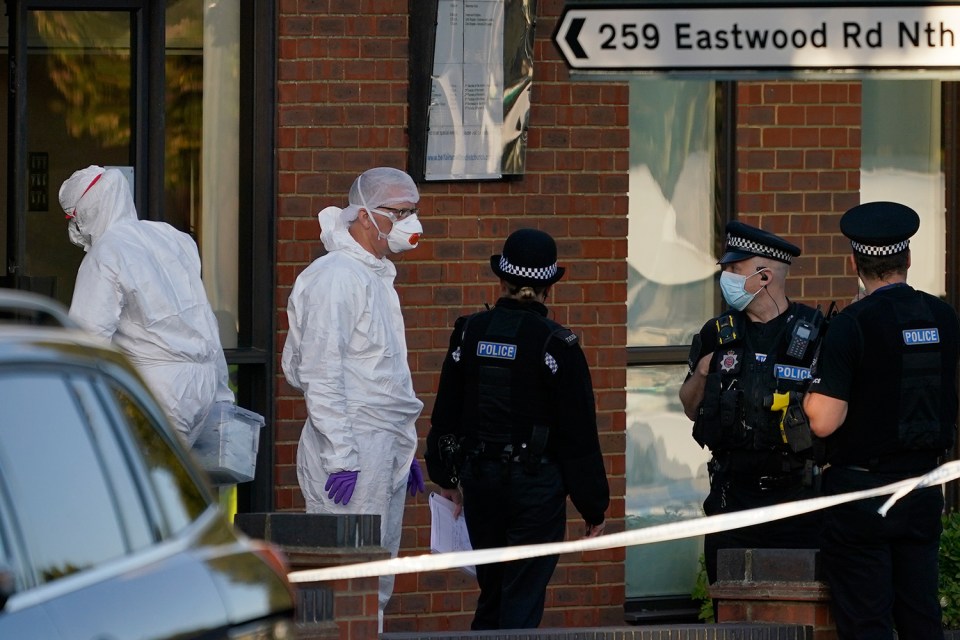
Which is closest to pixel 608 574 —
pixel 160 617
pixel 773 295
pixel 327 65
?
pixel 773 295

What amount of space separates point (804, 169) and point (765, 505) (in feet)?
7.84

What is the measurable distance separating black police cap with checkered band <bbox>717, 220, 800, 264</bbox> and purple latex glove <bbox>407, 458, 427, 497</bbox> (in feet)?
5.12

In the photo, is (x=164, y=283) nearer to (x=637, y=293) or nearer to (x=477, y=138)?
(x=477, y=138)

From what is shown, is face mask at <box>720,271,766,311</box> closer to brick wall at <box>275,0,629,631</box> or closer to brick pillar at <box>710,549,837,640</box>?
brick pillar at <box>710,549,837,640</box>

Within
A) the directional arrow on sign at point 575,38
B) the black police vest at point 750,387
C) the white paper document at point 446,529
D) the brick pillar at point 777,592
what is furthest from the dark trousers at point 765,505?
the directional arrow on sign at point 575,38

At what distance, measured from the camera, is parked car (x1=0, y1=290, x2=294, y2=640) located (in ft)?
10.3

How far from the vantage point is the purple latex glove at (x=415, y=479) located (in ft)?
25.0

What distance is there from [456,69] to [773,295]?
198 centimetres

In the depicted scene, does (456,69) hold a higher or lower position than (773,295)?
higher

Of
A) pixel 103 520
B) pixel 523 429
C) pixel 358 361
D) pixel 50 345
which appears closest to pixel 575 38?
pixel 523 429

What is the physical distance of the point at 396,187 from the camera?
7445 mm

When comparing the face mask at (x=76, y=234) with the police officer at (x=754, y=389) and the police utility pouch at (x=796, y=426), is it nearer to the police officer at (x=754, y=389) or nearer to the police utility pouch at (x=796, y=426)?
the police officer at (x=754, y=389)

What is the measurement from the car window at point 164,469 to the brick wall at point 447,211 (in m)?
4.60

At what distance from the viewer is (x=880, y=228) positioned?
633cm
